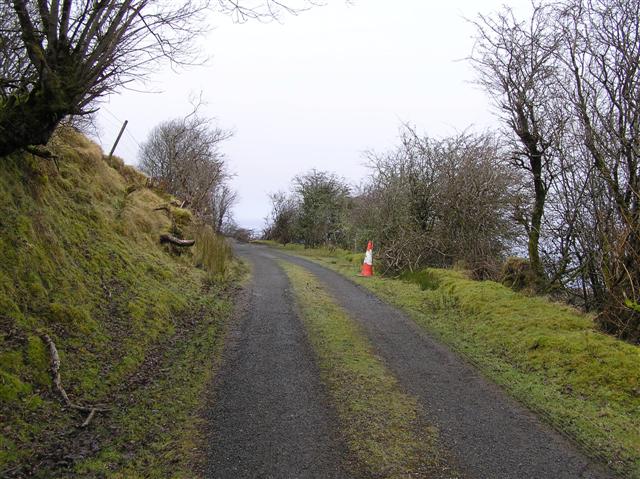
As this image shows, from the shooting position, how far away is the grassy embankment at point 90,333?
3.41 meters

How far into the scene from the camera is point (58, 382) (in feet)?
13.4

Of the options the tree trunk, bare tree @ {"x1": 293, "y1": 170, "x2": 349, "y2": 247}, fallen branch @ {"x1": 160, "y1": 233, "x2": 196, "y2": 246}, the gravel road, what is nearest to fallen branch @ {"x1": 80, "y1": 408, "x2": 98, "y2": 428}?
the gravel road

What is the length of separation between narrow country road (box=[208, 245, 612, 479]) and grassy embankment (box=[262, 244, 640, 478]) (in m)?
0.27

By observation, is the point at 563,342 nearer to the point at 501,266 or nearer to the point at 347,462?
the point at 347,462

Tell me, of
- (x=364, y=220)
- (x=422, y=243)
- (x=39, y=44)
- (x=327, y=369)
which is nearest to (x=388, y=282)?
(x=422, y=243)

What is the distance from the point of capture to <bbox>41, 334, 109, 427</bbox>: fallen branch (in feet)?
12.8

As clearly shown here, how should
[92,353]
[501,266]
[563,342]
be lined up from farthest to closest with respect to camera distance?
[501,266] < [563,342] < [92,353]

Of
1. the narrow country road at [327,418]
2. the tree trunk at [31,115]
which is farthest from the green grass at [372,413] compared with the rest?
the tree trunk at [31,115]

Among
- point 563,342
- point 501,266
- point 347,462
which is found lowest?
point 347,462

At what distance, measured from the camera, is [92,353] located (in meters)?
4.93

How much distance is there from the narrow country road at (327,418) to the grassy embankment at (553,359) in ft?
0.87

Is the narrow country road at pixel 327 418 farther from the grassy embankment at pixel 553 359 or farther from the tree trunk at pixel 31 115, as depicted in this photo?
the tree trunk at pixel 31 115

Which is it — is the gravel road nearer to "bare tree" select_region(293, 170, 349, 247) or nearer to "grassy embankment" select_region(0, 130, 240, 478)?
"grassy embankment" select_region(0, 130, 240, 478)

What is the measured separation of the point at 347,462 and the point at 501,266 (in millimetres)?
9790
